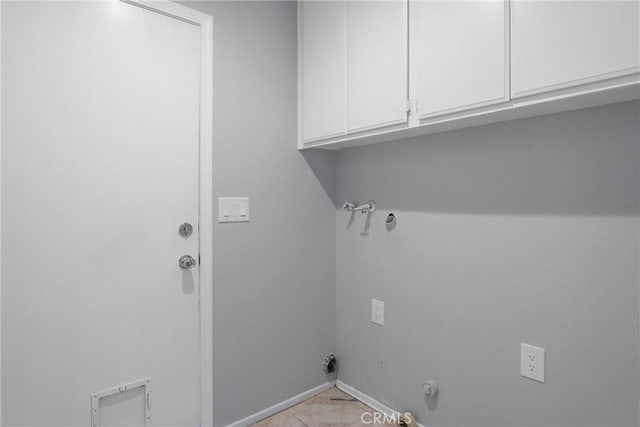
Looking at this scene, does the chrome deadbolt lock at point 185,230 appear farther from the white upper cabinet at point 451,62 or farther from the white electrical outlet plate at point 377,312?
the white electrical outlet plate at point 377,312

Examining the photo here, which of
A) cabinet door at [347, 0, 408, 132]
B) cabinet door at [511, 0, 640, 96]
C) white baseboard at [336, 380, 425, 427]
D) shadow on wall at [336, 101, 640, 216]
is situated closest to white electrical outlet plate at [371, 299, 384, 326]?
white baseboard at [336, 380, 425, 427]

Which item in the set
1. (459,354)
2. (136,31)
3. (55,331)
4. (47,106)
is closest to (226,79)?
(136,31)

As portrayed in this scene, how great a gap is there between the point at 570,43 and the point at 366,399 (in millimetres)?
1821

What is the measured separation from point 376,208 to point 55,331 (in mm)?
1478

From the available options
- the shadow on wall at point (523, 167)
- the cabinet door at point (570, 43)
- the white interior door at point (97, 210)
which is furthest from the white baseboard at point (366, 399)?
the cabinet door at point (570, 43)

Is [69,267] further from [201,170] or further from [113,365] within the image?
[201,170]

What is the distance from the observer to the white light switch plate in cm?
169

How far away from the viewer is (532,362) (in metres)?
1.35

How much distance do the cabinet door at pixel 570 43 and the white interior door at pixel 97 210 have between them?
1.28 m

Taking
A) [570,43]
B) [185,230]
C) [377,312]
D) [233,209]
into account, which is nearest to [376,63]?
[570,43]

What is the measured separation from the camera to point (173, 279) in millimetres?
1565

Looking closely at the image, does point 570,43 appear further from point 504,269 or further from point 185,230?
point 185,230

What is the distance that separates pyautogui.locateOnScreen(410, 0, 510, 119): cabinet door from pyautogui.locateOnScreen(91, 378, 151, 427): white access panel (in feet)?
5.21

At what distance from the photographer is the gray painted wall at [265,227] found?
5.57 feet
